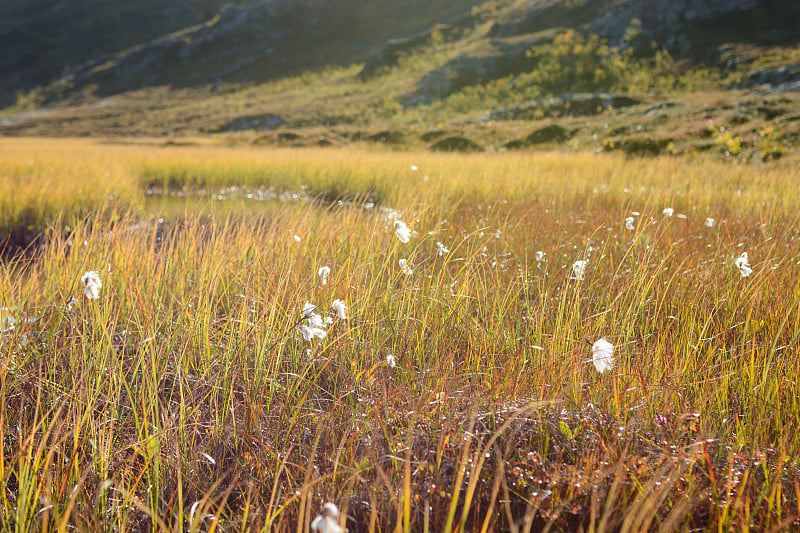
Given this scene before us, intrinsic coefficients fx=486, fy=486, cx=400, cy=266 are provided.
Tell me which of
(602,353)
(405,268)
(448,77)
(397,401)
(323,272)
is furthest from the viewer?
(448,77)

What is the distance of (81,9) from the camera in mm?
106688

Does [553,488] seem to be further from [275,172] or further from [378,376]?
[275,172]

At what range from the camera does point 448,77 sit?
38094mm

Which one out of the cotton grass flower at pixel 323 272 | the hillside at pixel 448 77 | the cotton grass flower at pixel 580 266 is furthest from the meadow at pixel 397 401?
the hillside at pixel 448 77

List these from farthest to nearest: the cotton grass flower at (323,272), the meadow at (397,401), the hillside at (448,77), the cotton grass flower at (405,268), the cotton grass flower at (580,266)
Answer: the hillside at (448,77) < the cotton grass flower at (405,268) < the cotton grass flower at (580,266) < the cotton grass flower at (323,272) < the meadow at (397,401)

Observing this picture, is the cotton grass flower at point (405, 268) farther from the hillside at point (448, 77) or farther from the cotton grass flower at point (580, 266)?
the hillside at point (448, 77)

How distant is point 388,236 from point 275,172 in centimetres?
743

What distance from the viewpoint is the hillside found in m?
A: 18.5

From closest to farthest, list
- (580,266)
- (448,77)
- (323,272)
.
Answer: (323,272), (580,266), (448,77)

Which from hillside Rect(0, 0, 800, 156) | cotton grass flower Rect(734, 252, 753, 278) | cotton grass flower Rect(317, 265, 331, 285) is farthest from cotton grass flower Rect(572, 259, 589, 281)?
hillside Rect(0, 0, 800, 156)

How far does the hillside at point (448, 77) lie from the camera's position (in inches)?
729

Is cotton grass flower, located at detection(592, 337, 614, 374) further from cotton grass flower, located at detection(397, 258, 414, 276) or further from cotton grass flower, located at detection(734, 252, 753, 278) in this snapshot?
cotton grass flower, located at detection(734, 252, 753, 278)

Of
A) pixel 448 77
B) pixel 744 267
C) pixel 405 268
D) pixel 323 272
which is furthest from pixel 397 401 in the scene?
pixel 448 77

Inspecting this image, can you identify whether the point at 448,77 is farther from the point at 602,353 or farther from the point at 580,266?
the point at 602,353
